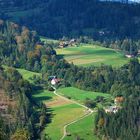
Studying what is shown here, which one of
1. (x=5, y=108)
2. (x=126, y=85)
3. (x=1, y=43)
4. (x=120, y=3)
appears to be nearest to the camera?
(x=5, y=108)

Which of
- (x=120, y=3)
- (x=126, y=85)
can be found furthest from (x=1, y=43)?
(x=120, y=3)

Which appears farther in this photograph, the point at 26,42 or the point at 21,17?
the point at 21,17

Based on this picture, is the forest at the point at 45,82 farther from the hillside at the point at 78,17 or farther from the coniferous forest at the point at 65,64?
the hillside at the point at 78,17

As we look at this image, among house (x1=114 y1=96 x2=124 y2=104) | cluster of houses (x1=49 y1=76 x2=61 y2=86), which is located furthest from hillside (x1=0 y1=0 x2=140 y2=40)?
house (x1=114 y1=96 x2=124 y2=104)

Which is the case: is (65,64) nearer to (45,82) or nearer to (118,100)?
(45,82)

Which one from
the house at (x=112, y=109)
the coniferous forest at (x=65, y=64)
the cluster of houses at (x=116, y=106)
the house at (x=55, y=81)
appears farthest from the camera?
the house at (x=55, y=81)

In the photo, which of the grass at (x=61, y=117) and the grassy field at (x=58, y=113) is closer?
the grass at (x=61, y=117)

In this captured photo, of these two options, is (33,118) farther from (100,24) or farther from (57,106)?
(100,24)

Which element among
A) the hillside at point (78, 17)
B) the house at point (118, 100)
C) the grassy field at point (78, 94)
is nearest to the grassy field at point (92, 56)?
the grassy field at point (78, 94)
